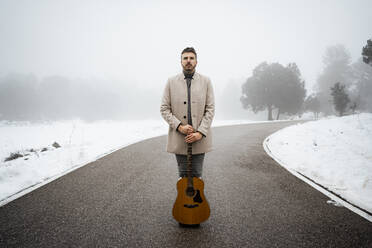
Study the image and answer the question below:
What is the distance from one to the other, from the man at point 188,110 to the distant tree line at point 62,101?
63.9m

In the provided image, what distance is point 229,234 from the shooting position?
7.49 ft

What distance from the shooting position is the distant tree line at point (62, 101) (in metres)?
53.4

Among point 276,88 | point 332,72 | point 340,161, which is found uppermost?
point 332,72

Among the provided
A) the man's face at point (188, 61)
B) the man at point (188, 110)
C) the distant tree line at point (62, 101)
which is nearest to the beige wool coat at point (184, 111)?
the man at point (188, 110)

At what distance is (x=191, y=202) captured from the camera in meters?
2.33

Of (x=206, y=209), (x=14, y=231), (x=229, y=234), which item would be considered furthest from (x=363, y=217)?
(x=14, y=231)

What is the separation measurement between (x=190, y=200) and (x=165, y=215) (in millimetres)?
671

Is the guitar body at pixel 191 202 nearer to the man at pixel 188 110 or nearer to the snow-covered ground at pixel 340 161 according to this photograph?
the man at pixel 188 110

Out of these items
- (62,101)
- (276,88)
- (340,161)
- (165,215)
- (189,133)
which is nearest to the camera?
(189,133)

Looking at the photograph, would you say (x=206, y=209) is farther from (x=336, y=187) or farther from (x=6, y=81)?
(x=6, y=81)

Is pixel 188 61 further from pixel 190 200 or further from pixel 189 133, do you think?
pixel 190 200

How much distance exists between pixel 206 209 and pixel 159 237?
2.20 feet

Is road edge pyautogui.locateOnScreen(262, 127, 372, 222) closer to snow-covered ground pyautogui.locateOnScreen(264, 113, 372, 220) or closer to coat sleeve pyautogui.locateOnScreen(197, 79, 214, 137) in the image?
snow-covered ground pyautogui.locateOnScreen(264, 113, 372, 220)

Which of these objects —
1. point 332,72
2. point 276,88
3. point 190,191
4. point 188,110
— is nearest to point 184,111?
point 188,110
